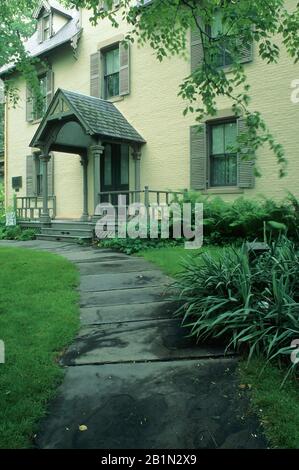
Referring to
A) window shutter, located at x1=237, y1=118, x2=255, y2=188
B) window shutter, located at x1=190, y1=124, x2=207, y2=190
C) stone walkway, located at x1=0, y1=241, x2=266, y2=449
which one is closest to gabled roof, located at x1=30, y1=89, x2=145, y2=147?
window shutter, located at x1=190, y1=124, x2=207, y2=190

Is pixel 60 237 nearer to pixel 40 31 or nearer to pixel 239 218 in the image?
pixel 239 218

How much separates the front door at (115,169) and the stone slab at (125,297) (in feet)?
27.3

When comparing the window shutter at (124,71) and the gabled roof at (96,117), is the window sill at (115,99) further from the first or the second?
the gabled roof at (96,117)

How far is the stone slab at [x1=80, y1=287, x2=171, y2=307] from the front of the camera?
533 cm

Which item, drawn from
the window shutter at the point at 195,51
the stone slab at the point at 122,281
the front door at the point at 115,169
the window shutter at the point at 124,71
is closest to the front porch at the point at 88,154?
the front door at the point at 115,169

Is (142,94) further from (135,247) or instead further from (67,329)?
(67,329)

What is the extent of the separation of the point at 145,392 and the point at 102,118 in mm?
10673

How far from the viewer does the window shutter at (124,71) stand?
13.6 m

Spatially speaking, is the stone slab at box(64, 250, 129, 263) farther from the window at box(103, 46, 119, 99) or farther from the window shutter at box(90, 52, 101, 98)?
the window shutter at box(90, 52, 101, 98)

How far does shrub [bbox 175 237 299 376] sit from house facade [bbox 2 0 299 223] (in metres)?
5.63

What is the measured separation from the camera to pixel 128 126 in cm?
1331

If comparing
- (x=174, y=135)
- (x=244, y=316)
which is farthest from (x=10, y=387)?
(x=174, y=135)

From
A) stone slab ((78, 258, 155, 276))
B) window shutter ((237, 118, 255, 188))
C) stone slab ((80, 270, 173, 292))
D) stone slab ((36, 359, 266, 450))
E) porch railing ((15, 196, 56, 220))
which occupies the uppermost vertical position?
window shutter ((237, 118, 255, 188))

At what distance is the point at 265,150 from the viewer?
10.5 meters
